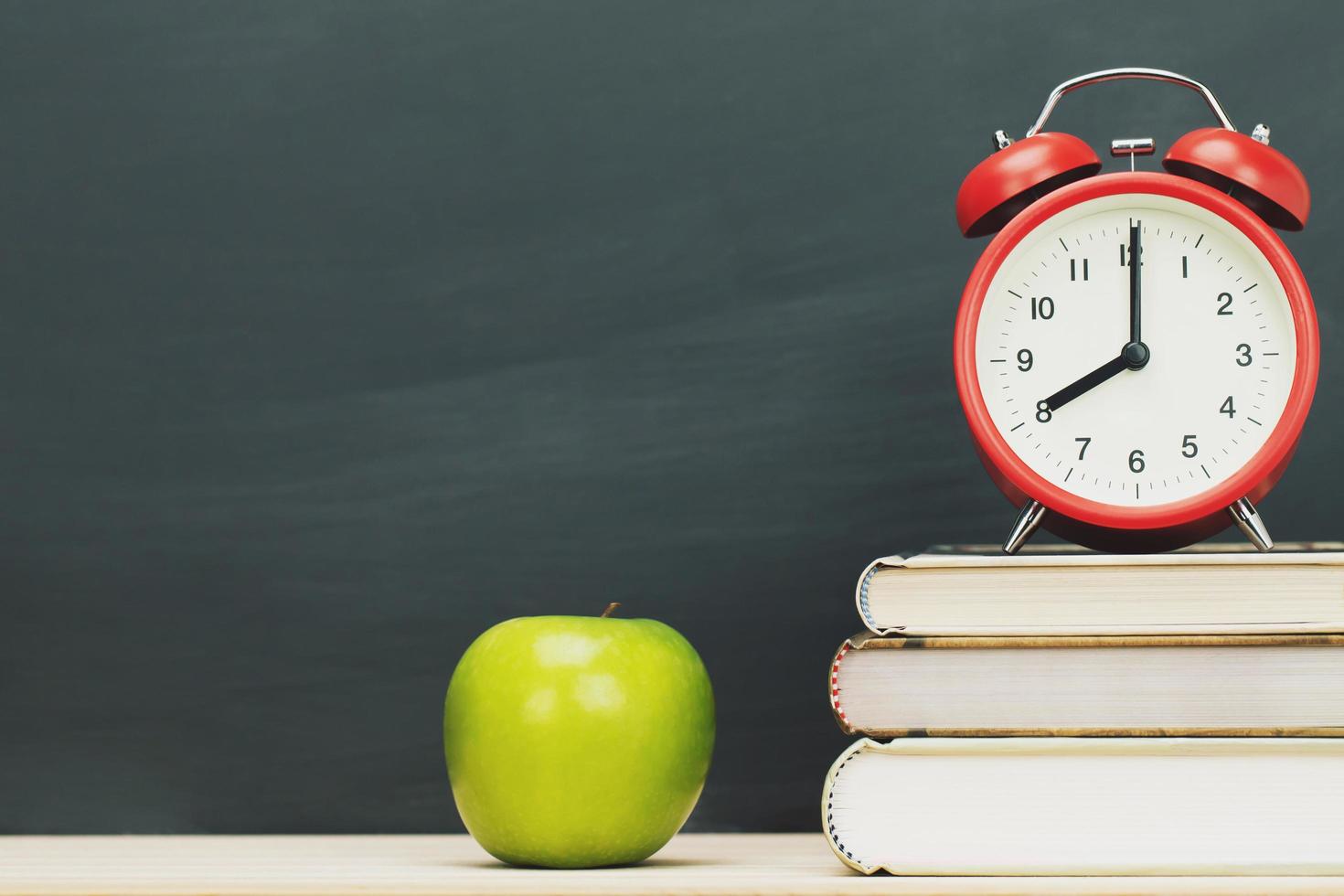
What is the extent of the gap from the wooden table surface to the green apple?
0.03m

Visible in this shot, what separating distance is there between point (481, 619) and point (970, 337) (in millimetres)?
516

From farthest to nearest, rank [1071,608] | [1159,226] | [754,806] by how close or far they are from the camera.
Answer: [754,806] < [1159,226] < [1071,608]

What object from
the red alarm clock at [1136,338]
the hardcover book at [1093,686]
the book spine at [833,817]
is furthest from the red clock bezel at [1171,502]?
the book spine at [833,817]

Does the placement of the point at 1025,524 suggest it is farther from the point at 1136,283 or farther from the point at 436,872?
the point at 436,872

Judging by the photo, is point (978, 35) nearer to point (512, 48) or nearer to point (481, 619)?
point (512, 48)

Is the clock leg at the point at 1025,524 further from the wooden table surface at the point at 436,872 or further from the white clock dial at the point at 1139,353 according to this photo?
the wooden table surface at the point at 436,872

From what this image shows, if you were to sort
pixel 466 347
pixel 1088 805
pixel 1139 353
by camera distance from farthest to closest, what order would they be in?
pixel 466 347, pixel 1139 353, pixel 1088 805

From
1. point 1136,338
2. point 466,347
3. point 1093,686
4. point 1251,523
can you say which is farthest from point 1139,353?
point 466,347

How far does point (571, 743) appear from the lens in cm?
96

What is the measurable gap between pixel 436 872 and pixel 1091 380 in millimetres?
564

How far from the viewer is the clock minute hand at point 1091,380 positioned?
3.28 ft

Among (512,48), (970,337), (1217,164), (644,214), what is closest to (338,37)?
(512,48)

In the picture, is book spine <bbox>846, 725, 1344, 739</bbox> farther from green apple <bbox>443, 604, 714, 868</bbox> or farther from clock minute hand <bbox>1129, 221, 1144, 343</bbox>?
clock minute hand <bbox>1129, 221, 1144, 343</bbox>

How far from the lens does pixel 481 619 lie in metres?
1.26
